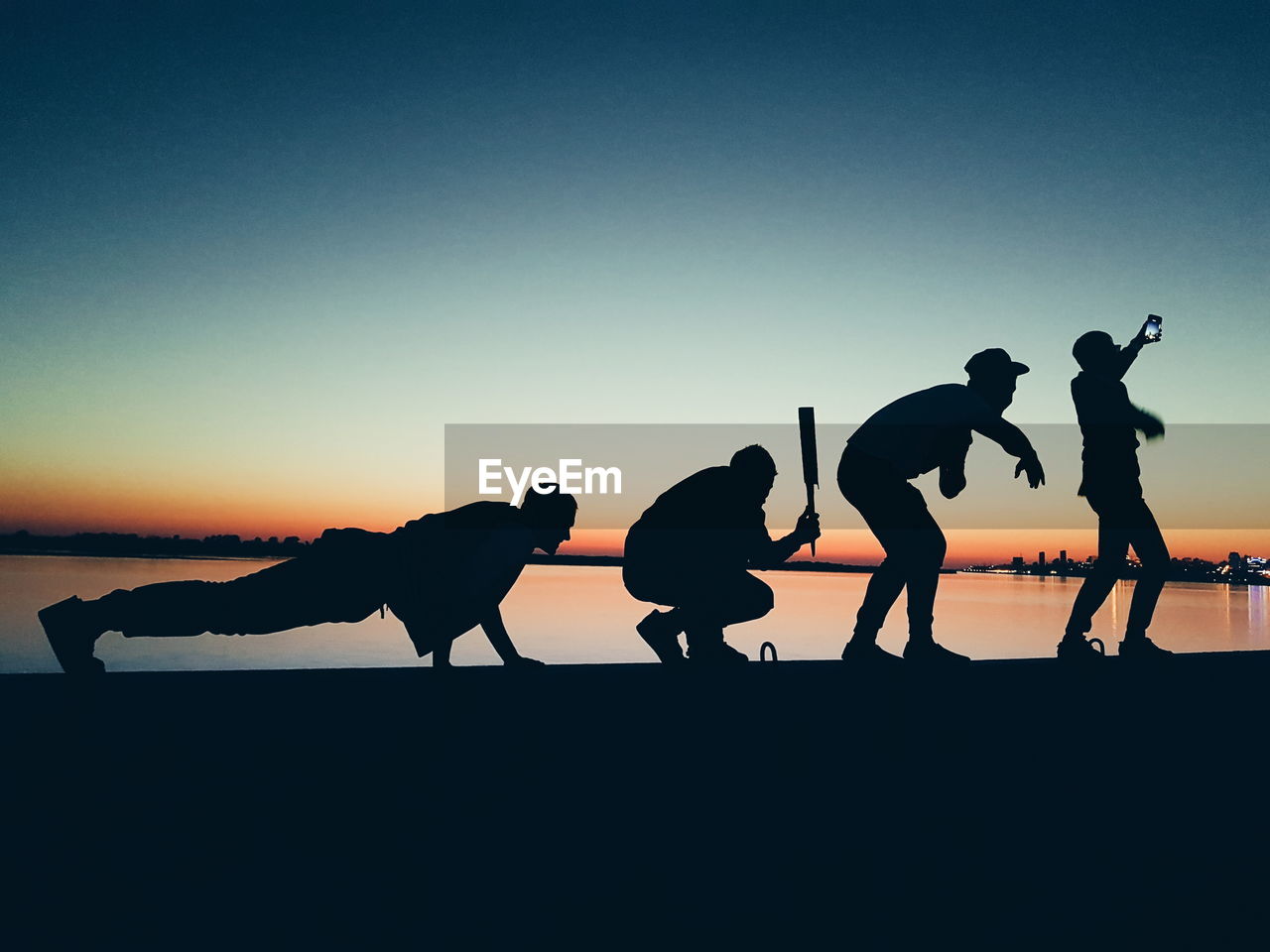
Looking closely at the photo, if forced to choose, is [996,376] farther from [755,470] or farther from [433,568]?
[433,568]

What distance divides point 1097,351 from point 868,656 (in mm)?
2677

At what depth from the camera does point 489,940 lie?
2543mm

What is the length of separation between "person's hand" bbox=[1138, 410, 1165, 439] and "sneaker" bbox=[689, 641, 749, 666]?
3.05m

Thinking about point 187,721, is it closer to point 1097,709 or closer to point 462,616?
point 462,616

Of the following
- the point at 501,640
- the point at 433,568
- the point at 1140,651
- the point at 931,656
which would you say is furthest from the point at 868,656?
the point at 433,568

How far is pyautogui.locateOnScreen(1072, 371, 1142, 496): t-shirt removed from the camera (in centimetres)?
511

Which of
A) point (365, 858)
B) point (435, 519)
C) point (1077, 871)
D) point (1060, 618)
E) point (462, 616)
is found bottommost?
point (1060, 618)

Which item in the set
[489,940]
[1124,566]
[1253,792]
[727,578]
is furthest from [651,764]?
[1124,566]

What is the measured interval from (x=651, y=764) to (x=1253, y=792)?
2945 millimetres

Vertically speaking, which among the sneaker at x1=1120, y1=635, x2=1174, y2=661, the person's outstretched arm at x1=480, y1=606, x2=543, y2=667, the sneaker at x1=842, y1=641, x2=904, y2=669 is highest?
the person's outstretched arm at x1=480, y1=606, x2=543, y2=667

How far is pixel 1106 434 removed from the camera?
16.9ft

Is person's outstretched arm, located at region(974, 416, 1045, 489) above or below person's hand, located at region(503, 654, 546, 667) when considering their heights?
above

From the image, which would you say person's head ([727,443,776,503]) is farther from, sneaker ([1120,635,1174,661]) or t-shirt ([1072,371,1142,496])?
sneaker ([1120,635,1174,661])

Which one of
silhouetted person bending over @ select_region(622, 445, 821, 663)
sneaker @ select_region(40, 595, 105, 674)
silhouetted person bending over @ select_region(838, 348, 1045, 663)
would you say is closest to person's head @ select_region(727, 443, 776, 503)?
silhouetted person bending over @ select_region(622, 445, 821, 663)
